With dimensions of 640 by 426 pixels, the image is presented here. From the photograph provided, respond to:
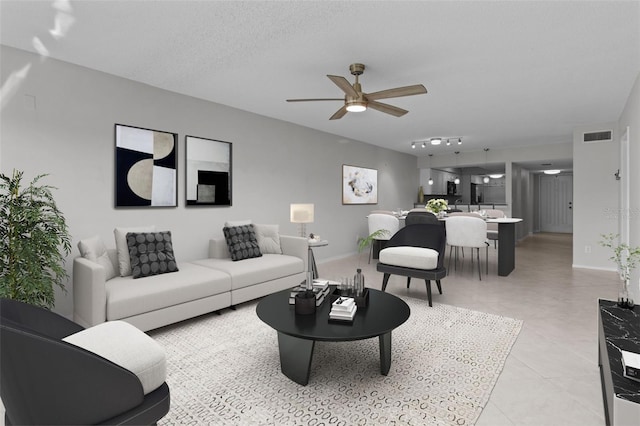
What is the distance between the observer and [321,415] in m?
1.87

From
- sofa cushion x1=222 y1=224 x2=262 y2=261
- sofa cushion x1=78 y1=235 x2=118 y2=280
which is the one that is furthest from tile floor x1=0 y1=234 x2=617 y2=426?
sofa cushion x1=222 y1=224 x2=262 y2=261

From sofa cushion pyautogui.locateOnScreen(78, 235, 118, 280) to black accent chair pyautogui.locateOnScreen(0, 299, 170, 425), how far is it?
6.31 feet

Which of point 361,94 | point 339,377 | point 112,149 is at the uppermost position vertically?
point 361,94

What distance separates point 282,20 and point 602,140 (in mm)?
6111

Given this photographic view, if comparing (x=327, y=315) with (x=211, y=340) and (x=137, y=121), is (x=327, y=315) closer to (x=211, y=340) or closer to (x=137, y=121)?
(x=211, y=340)

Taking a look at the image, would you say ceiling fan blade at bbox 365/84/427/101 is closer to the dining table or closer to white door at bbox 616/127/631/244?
the dining table

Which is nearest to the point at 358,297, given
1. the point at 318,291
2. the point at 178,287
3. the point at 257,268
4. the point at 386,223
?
the point at 318,291

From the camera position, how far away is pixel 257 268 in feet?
12.5

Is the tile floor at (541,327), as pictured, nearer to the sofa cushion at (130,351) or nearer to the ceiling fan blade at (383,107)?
the sofa cushion at (130,351)

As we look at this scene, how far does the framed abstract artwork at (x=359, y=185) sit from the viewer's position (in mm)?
7164

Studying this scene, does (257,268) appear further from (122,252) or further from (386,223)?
(386,223)

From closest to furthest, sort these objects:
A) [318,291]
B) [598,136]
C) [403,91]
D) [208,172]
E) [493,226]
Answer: [318,291] < [403,91] < [208,172] < [598,136] < [493,226]

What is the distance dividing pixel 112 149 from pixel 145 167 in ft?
1.25

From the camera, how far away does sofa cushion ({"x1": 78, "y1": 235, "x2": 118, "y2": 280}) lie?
9.95 feet
